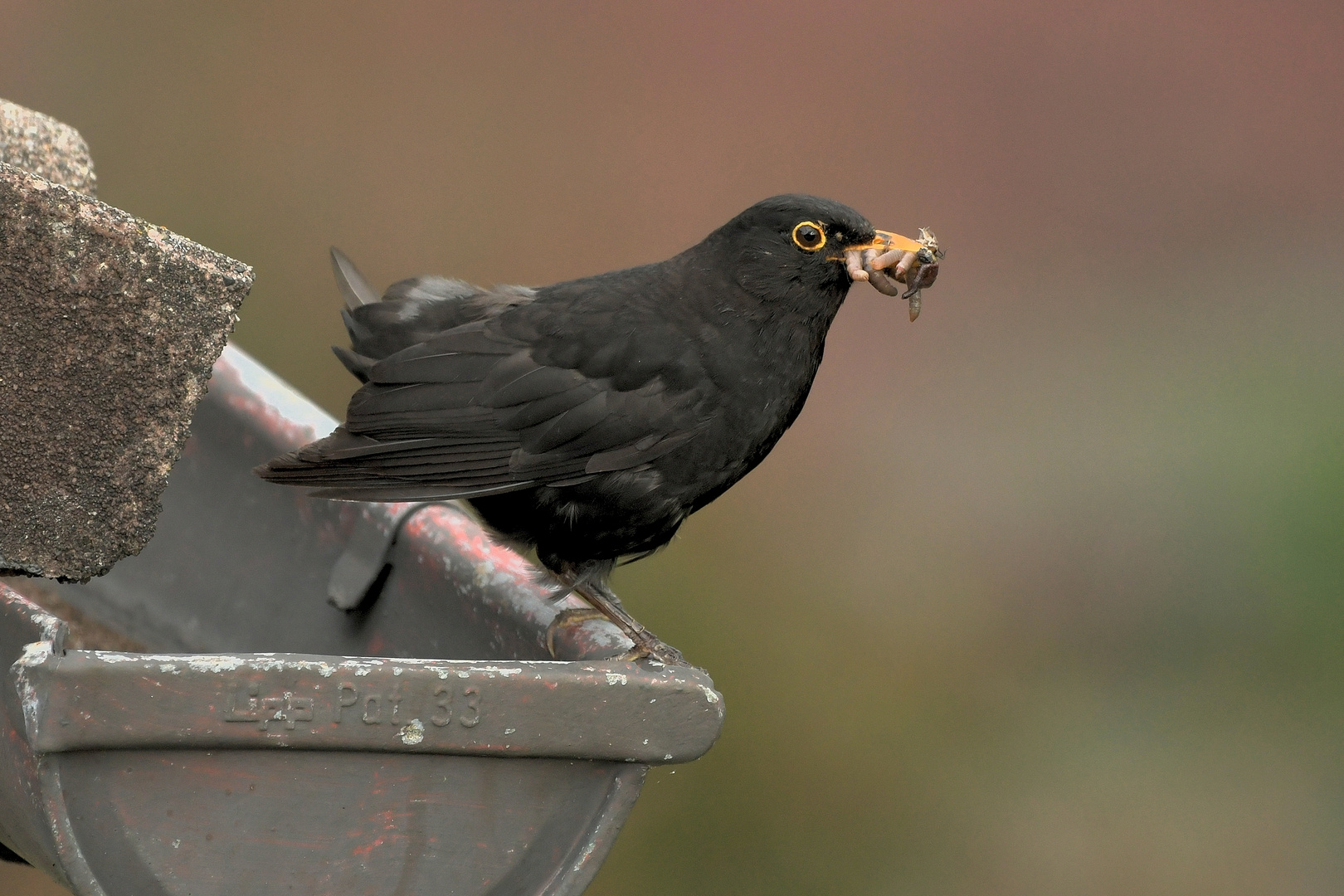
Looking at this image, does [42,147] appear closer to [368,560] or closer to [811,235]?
[368,560]

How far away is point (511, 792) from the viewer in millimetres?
1736

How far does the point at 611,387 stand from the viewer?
8.18ft

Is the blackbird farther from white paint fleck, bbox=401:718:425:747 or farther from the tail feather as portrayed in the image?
white paint fleck, bbox=401:718:425:747

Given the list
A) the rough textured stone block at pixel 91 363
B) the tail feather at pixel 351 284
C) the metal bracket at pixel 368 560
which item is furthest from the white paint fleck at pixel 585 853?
the tail feather at pixel 351 284

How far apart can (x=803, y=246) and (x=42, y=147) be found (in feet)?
4.09

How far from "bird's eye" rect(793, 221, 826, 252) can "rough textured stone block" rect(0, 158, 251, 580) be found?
3.42 ft

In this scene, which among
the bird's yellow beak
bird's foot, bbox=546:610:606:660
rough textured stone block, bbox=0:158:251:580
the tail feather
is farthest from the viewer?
the tail feather

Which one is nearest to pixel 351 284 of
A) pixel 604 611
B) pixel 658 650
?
pixel 604 611

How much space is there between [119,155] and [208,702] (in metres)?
4.65

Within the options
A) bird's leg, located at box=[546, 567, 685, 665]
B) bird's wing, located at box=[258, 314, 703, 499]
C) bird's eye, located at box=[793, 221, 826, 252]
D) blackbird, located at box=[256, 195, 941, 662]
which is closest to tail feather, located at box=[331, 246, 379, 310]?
blackbird, located at box=[256, 195, 941, 662]

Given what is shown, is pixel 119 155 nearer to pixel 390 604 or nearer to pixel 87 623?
pixel 87 623

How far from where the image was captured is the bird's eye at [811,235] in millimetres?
2576

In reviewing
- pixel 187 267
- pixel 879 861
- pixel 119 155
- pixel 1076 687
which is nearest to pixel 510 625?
pixel 187 267

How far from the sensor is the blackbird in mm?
2426
